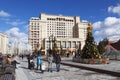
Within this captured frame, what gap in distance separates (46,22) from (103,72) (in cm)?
18114

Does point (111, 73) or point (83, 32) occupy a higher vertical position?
point (83, 32)

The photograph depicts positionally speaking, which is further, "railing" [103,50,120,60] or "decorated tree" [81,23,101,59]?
"railing" [103,50,120,60]

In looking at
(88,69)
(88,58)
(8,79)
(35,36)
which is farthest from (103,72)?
(35,36)

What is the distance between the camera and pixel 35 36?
19000 cm

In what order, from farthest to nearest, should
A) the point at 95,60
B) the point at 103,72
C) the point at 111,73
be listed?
the point at 95,60
the point at 103,72
the point at 111,73

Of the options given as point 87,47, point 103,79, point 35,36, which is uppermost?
point 35,36

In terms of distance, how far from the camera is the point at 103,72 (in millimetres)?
19141

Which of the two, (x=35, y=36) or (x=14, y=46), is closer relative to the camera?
(x=14, y=46)

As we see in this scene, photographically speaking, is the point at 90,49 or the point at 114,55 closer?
the point at 90,49

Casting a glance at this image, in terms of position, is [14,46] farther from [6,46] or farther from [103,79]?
[103,79]

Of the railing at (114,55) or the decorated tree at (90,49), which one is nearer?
the decorated tree at (90,49)

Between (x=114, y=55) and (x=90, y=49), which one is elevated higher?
(x=90, y=49)

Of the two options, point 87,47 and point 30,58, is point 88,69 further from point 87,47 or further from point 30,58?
point 87,47

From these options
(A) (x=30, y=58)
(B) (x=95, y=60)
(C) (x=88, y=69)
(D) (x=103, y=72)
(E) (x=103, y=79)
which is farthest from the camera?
(B) (x=95, y=60)
